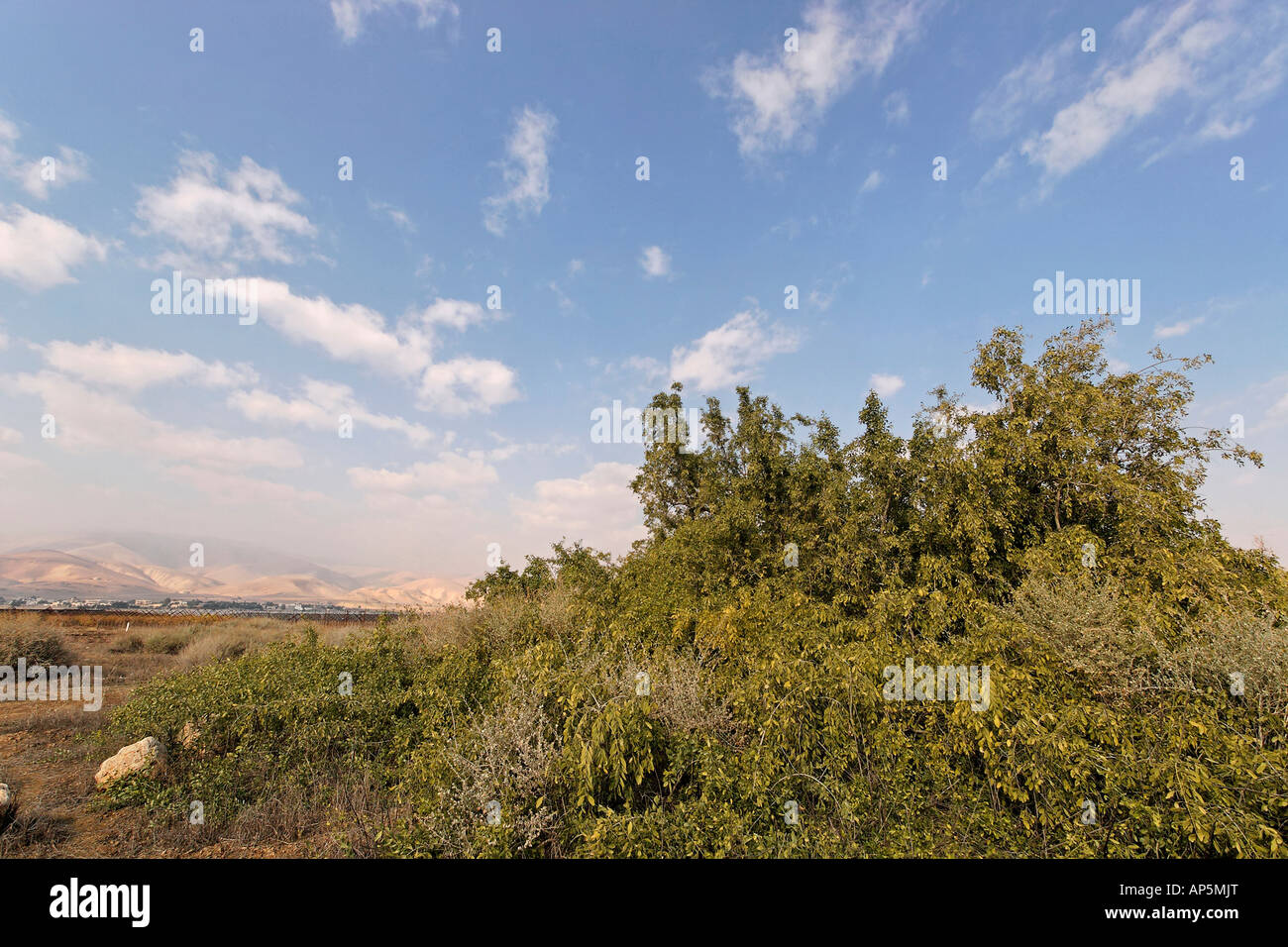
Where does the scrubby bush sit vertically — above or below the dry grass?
above

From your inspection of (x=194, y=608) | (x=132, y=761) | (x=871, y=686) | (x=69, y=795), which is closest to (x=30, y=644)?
(x=69, y=795)

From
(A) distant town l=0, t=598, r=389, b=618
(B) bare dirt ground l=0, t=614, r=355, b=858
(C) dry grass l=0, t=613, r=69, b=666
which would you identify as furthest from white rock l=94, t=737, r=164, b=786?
(A) distant town l=0, t=598, r=389, b=618

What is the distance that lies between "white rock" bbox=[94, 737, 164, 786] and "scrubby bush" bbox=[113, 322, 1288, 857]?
0.34m

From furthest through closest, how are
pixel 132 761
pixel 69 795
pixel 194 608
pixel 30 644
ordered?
pixel 194 608 → pixel 30 644 → pixel 132 761 → pixel 69 795

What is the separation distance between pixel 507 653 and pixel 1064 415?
13.3 metres

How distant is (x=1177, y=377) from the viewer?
1007 cm

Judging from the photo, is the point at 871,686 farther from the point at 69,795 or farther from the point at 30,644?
the point at 30,644

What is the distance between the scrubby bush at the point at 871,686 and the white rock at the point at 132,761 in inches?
13.4

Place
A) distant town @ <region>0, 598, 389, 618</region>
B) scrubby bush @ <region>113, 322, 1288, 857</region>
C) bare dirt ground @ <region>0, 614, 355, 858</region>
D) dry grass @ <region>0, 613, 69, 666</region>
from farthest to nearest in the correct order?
distant town @ <region>0, 598, 389, 618</region> → dry grass @ <region>0, 613, 69, 666</region> → bare dirt ground @ <region>0, 614, 355, 858</region> → scrubby bush @ <region>113, 322, 1288, 857</region>

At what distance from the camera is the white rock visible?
25.8ft

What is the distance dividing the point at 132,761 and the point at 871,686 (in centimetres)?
1121

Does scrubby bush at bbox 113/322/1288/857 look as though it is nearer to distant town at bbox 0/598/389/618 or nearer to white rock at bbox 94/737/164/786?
white rock at bbox 94/737/164/786

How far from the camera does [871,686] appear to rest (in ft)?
21.2
